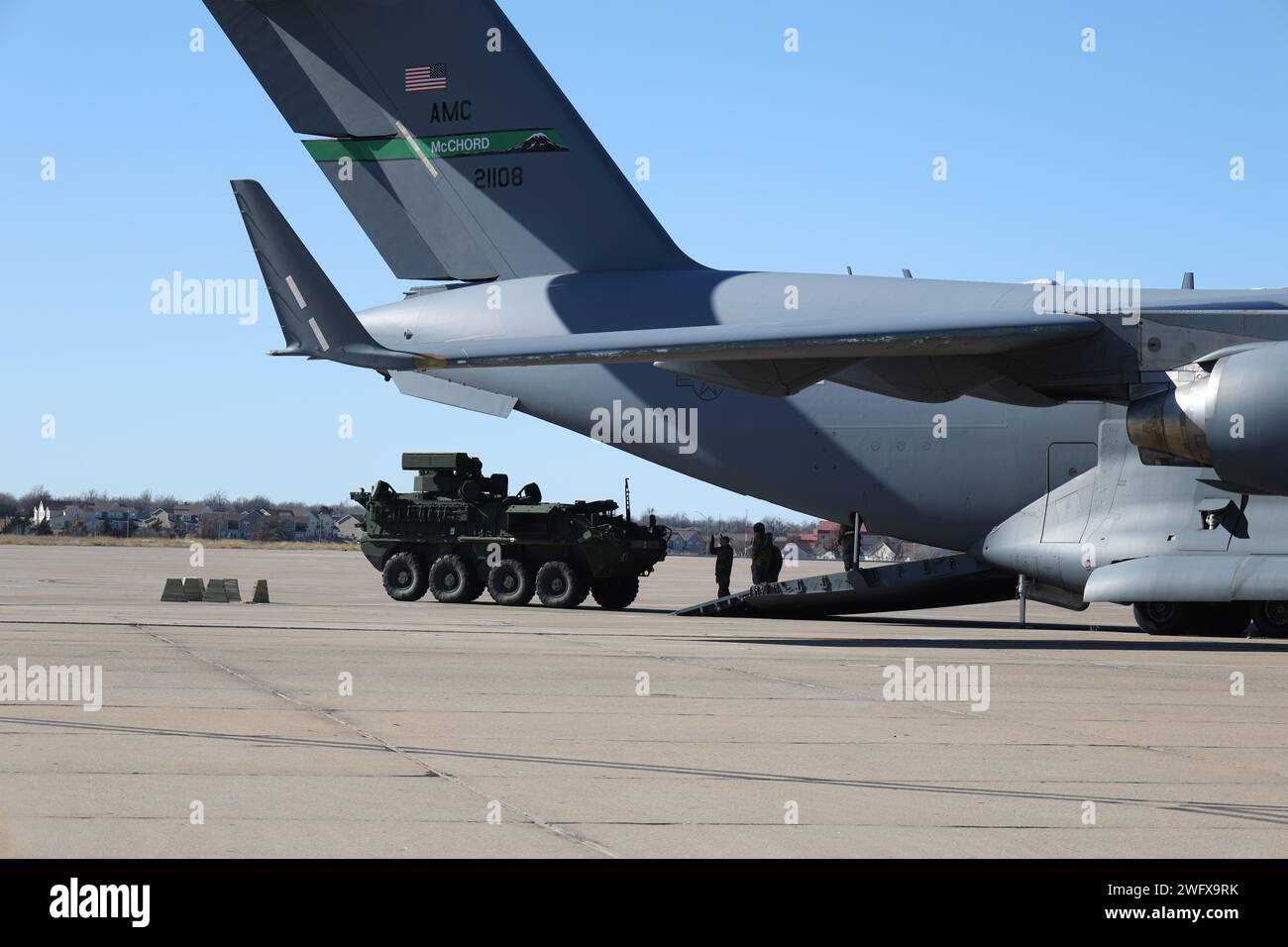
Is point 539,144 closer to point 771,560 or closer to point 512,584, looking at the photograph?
point 512,584

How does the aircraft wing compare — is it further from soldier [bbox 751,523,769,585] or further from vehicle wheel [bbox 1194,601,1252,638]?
soldier [bbox 751,523,769,585]

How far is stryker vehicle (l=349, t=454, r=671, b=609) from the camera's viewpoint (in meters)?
22.8

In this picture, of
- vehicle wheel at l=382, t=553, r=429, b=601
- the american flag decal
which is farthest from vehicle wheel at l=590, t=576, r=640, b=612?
the american flag decal

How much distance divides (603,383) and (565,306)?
3.37ft

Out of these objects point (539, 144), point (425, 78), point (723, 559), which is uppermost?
point (425, 78)

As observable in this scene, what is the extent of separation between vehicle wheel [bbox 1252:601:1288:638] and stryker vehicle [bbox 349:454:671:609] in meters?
9.39

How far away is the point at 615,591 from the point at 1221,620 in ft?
30.8

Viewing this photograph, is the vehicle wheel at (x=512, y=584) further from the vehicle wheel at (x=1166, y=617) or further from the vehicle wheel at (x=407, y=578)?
the vehicle wheel at (x=1166, y=617)

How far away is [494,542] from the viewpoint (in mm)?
23359

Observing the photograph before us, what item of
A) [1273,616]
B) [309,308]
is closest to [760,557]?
[1273,616]

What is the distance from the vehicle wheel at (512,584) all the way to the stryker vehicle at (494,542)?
0.05 ft
